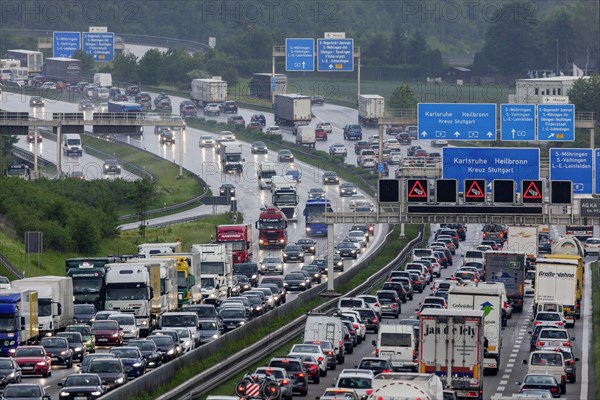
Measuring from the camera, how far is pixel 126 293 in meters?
69.6

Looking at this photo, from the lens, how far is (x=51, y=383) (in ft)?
180

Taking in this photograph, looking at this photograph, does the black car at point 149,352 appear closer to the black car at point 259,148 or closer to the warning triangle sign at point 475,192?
the warning triangle sign at point 475,192

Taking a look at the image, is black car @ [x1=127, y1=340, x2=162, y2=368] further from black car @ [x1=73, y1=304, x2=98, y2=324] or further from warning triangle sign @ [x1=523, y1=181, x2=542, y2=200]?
warning triangle sign @ [x1=523, y1=181, x2=542, y2=200]

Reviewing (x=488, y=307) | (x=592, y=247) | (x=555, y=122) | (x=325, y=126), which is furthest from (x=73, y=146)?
(x=488, y=307)

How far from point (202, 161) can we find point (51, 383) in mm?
106212

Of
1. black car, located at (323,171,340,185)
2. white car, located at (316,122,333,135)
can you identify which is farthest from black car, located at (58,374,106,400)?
white car, located at (316,122,333,135)

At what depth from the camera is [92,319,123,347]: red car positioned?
63.4 metres

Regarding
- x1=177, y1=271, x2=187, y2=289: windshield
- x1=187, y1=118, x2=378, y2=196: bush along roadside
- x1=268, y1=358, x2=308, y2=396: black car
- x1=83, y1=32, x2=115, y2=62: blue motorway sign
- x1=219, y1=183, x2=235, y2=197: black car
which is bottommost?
x1=268, y1=358, x2=308, y2=396: black car

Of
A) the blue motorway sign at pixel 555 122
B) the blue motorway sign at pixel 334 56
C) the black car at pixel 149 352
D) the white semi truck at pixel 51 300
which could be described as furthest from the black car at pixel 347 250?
the black car at pixel 149 352

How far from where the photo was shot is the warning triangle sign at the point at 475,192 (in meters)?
87.8

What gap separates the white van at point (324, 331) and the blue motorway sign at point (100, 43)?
11704 cm

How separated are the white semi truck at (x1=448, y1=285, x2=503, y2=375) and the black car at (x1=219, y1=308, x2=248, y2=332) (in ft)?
31.6

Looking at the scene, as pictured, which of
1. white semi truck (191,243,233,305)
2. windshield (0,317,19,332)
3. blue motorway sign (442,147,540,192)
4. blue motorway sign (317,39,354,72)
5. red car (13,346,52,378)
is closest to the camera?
red car (13,346,52,378)

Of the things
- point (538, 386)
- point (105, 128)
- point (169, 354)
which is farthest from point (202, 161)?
point (538, 386)
